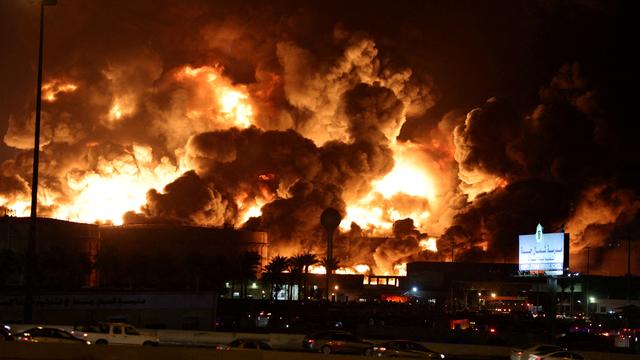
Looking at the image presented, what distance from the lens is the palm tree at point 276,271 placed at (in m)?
115

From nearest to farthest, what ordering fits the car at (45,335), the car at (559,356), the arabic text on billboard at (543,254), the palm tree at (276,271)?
the car at (45,335) → the car at (559,356) → the arabic text on billboard at (543,254) → the palm tree at (276,271)

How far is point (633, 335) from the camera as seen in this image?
228 feet

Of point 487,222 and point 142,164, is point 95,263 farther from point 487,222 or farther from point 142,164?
point 487,222

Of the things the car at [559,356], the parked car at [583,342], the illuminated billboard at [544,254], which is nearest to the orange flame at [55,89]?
the illuminated billboard at [544,254]

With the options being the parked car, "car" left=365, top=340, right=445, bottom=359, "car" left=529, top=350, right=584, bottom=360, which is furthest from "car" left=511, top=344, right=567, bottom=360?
the parked car

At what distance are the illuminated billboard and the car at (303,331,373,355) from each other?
2971 cm

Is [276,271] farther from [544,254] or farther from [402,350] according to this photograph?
[402,350]

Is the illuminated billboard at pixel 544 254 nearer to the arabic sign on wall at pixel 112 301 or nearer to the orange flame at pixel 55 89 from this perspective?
the arabic sign on wall at pixel 112 301

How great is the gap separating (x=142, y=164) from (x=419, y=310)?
180 ft

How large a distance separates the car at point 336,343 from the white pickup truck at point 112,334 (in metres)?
7.94

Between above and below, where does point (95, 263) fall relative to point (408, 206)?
below

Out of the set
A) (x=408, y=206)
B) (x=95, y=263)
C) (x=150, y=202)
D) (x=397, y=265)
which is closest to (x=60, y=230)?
(x=95, y=263)

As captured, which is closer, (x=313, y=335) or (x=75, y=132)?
(x=313, y=335)

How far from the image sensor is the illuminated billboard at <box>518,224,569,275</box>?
74.9 metres
